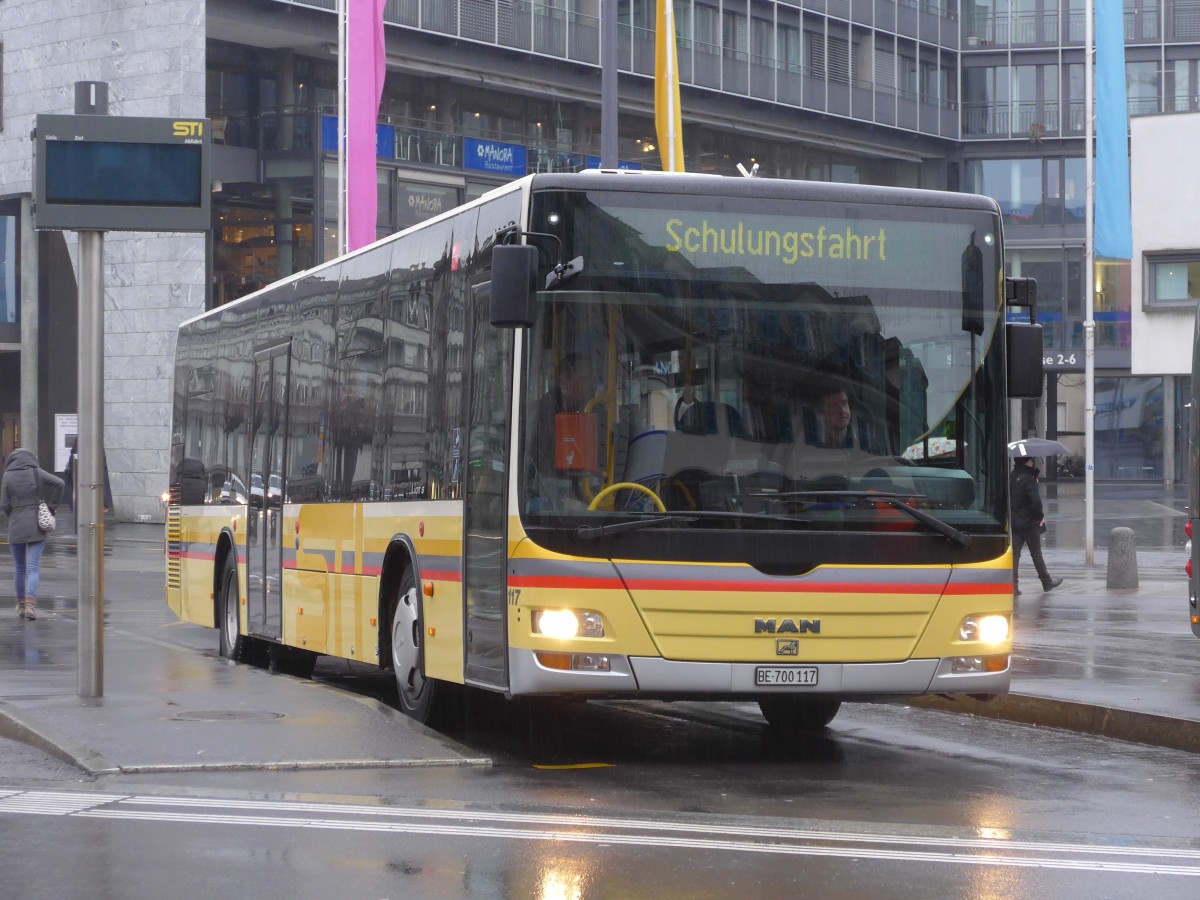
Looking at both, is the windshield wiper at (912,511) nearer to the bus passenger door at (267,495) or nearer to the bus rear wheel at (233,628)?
the bus passenger door at (267,495)

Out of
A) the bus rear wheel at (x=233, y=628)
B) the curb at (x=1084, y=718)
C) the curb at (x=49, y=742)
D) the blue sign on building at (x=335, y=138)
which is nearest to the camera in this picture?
the curb at (x=49, y=742)

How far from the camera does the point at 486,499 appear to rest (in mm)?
10281

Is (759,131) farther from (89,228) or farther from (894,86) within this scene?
(89,228)

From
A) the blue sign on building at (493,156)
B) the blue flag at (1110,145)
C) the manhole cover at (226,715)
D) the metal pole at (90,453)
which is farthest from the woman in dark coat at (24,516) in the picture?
the blue sign on building at (493,156)

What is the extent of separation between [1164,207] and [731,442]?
20.6m

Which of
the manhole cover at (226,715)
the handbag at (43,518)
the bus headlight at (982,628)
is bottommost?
the manhole cover at (226,715)

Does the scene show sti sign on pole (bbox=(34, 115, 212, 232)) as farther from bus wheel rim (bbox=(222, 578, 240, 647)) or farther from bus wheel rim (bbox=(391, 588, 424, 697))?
bus wheel rim (bbox=(222, 578, 240, 647))

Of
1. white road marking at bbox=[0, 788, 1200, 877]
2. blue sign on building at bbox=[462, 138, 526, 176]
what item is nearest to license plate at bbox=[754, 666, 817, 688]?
white road marking at bbox=[0, 788, 1200, 877]

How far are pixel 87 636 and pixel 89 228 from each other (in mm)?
2464

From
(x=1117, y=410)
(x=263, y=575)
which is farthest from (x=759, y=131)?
(x=263, y=575)

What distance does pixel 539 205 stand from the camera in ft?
32.6

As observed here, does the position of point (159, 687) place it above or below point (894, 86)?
below

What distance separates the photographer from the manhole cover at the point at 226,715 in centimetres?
1100

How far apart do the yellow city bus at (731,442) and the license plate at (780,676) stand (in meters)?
0.01
